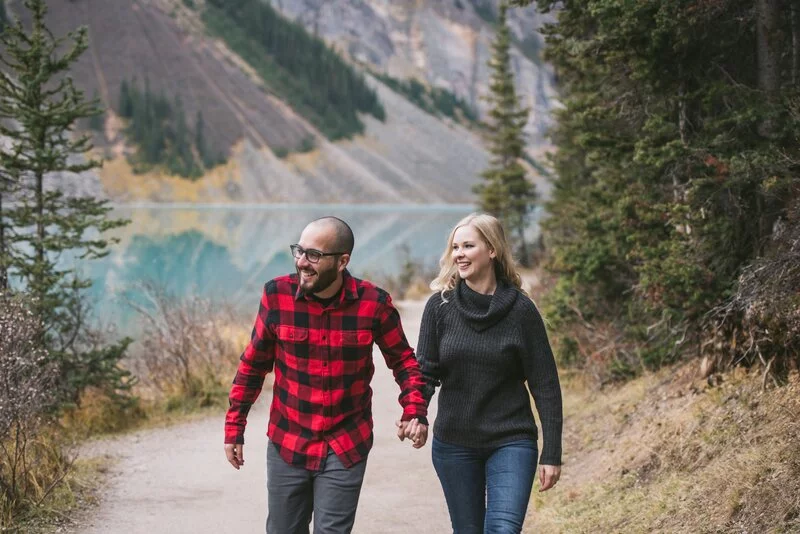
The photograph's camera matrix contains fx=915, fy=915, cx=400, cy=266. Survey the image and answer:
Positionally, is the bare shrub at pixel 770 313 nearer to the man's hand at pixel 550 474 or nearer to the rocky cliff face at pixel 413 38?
the man's hand at pixel 550 474

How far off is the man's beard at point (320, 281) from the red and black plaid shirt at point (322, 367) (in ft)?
0.17

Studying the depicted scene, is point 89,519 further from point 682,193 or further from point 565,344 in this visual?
point 565,344

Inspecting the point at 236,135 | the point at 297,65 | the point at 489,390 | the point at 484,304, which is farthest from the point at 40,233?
the point at 297,65

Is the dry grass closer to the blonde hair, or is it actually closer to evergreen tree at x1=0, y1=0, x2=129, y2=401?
the blonde hair

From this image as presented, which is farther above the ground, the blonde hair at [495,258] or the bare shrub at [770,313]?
the blonde hair at [495,258]

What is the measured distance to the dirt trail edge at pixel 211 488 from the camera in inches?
272

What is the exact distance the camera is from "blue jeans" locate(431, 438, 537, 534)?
3914 millimetres

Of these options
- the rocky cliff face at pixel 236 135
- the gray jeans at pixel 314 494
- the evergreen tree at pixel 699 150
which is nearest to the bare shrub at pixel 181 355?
the evergreen tree at pixel 699 150

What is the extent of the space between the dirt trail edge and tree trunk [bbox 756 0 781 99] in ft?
14.3

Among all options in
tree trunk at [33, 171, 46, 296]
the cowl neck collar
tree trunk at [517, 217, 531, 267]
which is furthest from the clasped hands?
tree trunk at [517, 217, 531, 267]

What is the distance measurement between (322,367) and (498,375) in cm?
77

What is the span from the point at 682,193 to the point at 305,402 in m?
5.57

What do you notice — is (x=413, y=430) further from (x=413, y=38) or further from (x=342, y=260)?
(x=413, y=38)

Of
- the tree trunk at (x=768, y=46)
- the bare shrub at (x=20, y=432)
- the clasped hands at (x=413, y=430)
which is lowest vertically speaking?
the bare shrub at (x=20, y=432)
